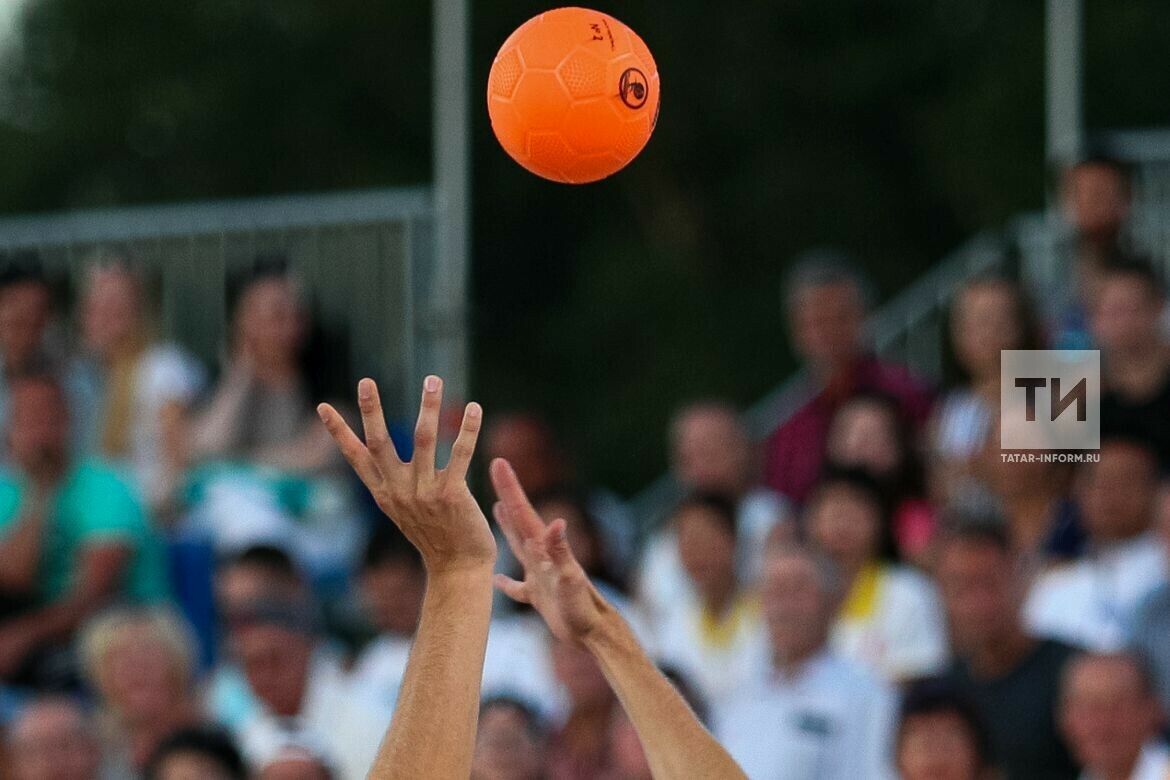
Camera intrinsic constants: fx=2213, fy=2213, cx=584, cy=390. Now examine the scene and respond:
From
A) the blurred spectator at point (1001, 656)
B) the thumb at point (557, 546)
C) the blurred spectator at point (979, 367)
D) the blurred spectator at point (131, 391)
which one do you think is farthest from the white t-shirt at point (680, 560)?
the thumb at point (557, 546)

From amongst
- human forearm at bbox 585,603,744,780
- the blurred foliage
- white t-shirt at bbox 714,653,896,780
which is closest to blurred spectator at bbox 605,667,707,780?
white t-shirt at bbox 714,653,896,780

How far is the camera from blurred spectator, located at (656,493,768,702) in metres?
8.50

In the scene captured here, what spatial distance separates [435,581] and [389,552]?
4633 millimetres

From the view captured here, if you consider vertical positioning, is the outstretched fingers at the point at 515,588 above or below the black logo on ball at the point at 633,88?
below

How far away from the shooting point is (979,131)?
21.1 m

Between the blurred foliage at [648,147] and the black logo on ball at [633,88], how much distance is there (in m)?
14.5

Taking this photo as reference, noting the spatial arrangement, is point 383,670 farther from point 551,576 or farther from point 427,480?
point 427,480

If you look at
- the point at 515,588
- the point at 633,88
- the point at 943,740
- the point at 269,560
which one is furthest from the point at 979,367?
the point at 515,588

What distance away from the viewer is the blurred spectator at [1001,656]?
7301mm

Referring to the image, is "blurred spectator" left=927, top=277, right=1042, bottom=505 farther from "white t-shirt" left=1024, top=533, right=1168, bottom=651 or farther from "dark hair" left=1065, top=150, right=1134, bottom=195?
"white t-shirt" left=1024, top=533, right=1168, bottom=651

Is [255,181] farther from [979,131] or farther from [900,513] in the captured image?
[900,513]

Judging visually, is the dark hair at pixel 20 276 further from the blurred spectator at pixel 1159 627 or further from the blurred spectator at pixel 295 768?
the blurred spectator at pixel 1159 627

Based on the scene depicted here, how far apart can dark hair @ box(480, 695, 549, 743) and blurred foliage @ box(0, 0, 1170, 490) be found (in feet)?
42.1

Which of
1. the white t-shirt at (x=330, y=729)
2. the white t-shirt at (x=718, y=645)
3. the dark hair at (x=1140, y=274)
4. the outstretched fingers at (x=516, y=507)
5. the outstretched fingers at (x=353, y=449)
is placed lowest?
the white t-shirt at (x=330, y=729)
